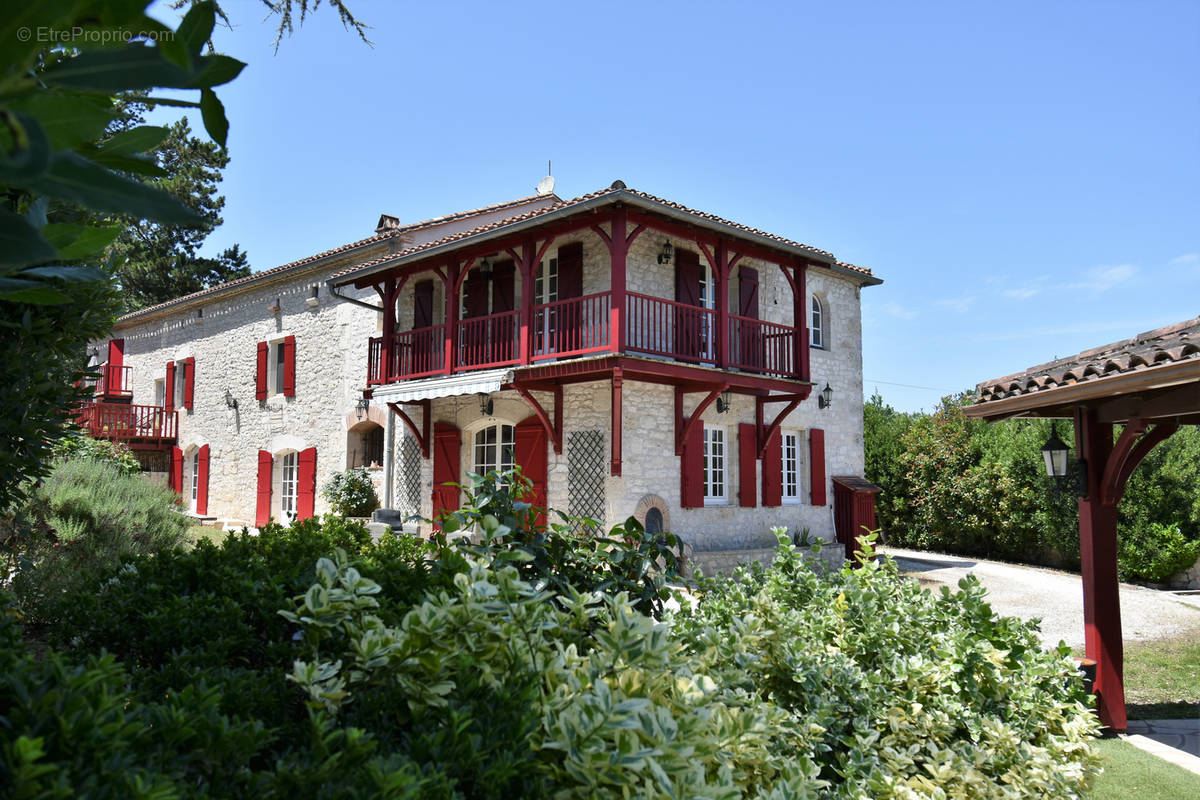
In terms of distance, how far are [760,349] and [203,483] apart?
14.8 metres

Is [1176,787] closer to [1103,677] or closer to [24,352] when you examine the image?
[1103,677]

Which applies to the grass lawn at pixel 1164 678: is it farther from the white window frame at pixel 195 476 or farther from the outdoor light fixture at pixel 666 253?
the white window frame at pixel 195 476

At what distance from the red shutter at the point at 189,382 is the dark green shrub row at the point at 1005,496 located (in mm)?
18016

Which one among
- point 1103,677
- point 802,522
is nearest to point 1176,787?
point 1103,677

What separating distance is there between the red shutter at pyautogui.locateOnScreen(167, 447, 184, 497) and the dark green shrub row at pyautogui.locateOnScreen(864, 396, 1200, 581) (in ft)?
60.5

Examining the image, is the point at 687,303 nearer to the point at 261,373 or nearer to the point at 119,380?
the point at 261,373

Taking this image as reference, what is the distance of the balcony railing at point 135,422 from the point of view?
63.8 ft

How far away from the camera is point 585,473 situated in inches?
462

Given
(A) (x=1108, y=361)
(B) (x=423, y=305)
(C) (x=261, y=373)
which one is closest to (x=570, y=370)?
(B) (x=423, y=305)

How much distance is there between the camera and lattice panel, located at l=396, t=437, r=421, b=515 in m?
14.0

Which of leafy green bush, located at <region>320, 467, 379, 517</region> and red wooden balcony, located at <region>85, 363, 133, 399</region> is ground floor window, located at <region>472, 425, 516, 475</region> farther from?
red wooden balcony, located at <region>85, 363, 133, 399</region>

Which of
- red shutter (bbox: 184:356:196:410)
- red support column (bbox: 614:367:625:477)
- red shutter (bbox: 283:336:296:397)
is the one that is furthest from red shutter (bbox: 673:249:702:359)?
red shutter (bbox: 184:356:196:410)

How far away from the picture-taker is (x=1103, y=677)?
5.50 meters

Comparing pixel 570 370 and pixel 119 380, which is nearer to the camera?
pixel 570 370
